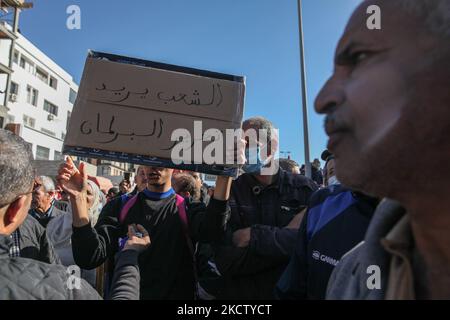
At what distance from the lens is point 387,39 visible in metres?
0.84

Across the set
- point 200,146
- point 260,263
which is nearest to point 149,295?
point 260,263

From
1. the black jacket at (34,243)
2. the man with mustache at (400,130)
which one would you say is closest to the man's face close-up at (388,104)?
the man with mustache at (400,130)

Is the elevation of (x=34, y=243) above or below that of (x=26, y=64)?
below

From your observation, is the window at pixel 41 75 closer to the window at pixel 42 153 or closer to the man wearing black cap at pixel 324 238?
the window at pixel 42 153

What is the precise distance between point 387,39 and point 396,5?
0.33 ft

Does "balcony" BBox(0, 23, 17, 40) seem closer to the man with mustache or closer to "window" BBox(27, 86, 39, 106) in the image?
"window" BBox(27, 86, 39, 106)

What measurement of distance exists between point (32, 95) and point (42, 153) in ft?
21.6

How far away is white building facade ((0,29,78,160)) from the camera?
2969cm

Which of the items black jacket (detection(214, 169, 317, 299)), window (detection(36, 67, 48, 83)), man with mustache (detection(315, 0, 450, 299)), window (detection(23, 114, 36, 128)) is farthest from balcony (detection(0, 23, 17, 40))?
man with mustache (detection(315, 0, 450, 299))

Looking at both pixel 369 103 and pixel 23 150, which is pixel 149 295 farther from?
pixel 369 103

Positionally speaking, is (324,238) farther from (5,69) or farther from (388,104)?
(5,69)

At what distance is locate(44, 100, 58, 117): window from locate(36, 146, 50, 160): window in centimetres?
647

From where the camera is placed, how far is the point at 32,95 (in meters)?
33.5

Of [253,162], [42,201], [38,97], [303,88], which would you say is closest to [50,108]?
[38,97]
